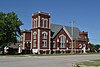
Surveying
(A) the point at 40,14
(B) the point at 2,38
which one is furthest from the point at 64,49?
(B) the point at 2,38

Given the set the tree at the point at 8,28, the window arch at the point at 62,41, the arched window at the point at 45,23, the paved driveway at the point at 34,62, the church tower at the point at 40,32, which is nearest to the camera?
the paved driveway at the point at 34,62

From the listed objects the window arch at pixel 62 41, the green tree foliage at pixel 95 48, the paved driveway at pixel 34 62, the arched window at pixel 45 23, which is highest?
the arched window at pixel 45 23

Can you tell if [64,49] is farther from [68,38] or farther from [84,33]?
[84,33]

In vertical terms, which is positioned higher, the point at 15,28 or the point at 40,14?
the point at 40,14

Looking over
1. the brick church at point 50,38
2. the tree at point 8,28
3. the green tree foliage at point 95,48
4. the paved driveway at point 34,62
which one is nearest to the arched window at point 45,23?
the brick church at point 50,38

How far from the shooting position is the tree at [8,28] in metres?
62.5

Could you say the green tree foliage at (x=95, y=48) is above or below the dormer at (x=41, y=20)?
below

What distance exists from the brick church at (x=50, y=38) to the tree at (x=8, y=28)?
686 cm

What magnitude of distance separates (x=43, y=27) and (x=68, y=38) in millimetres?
12866

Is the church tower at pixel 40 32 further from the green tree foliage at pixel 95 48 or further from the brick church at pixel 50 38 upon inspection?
the green tree foliage at pixel 95 48

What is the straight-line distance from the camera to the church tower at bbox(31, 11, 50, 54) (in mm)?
69688

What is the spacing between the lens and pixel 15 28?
65688 mm

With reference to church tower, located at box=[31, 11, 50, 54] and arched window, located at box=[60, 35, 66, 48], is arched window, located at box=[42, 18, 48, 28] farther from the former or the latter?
arched window, located at box=[60, 35, 66, 48]

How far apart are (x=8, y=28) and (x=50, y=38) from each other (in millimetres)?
15032
